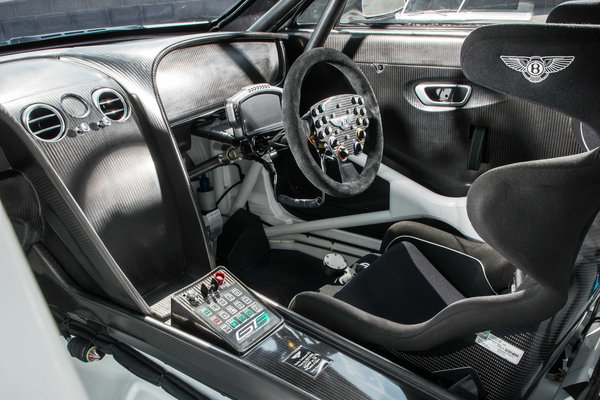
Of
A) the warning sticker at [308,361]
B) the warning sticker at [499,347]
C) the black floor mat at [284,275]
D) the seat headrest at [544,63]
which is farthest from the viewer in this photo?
the black floor mat at [284,275]

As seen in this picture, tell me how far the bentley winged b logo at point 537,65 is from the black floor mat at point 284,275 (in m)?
1.45

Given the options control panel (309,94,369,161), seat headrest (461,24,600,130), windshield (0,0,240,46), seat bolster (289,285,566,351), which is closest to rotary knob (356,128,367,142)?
control panel (309,94,369,161)

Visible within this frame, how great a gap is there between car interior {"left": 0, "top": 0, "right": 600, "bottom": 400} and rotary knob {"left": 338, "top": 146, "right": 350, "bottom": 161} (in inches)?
0.8

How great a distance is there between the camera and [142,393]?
1.17 meters

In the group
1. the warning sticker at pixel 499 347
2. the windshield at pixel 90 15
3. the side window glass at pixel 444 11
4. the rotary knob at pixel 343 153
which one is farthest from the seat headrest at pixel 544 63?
the windshield at pixel 90 15

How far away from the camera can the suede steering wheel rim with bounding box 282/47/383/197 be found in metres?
1.19

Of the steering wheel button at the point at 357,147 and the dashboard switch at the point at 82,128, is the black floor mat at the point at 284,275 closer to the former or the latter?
the steering wheel button at the point at 357,147

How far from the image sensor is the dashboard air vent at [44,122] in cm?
110

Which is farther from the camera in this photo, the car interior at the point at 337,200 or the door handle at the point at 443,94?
the door handle at the point at 443,94

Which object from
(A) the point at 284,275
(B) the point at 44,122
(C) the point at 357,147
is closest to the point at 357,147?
(C) the point at 357,147

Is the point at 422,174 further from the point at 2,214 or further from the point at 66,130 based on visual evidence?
the point at 2,214

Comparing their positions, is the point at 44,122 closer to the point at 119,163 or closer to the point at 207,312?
the point at 119,163

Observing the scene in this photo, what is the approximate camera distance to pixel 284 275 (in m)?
2.11

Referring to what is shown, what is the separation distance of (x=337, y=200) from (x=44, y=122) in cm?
122
